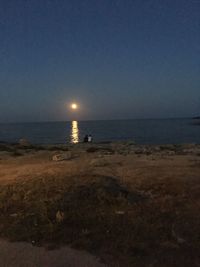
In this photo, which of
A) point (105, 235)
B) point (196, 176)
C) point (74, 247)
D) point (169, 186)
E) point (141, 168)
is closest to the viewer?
point (74, 247)

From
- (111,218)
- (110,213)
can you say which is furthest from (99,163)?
(111,218)

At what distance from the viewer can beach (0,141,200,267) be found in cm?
823

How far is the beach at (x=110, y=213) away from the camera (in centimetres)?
823

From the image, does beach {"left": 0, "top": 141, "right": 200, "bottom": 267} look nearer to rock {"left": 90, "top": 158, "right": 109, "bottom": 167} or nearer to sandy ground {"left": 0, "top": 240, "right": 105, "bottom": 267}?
sandy ground {"left": 0, "top": 240, "right": 105, "bottom": 267}

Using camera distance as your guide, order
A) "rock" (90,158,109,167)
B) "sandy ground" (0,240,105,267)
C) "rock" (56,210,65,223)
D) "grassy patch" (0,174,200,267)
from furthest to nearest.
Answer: "rock" (90,158,109,167), "rock" (56,210,65,223), "grassy patch" (0,174,200,267), "sandy ground" (0,240,105,267)

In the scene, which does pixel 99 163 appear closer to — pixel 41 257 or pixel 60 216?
pixel 60 216

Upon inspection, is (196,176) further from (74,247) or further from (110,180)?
(74,247)

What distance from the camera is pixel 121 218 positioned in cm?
1023

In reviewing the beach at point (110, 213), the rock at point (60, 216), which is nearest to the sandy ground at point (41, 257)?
the beach at point (110, 213)

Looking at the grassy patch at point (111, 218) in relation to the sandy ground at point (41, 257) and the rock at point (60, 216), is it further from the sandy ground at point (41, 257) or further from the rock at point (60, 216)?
the sandy ground at point (41, 257)

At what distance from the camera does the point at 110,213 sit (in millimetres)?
10672

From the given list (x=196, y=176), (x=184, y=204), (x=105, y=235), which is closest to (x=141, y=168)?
(x=196, y=176)

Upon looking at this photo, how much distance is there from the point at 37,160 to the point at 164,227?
1474 cm

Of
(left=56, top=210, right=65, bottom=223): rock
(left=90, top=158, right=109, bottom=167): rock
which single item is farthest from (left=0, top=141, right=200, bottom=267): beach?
(left=90, top=158, right=109, bottom=167): rock
